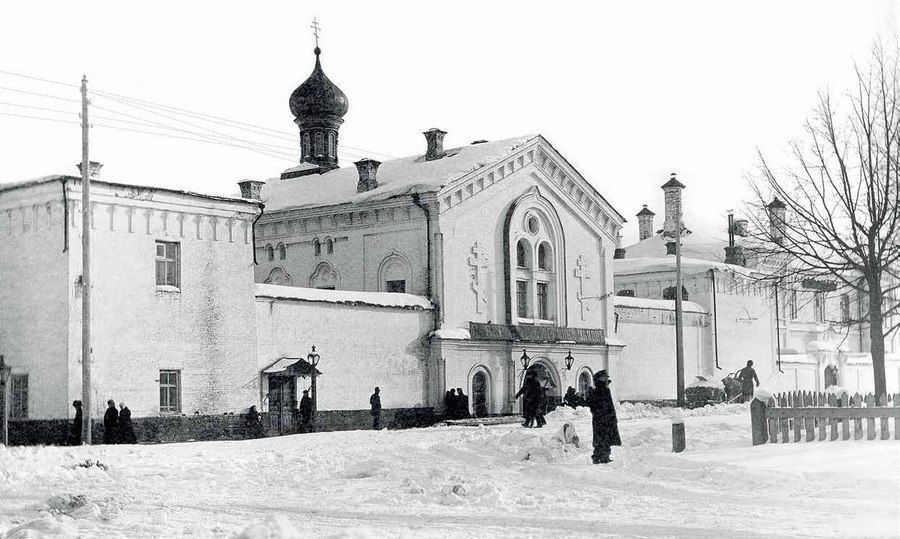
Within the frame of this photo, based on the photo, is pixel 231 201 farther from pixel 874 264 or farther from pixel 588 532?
pixel 588 532

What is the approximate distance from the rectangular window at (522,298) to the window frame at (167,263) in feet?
45.1

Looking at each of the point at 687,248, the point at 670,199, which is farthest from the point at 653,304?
the point at 670,199

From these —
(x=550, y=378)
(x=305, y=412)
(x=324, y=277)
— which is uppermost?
(x=324, y=277)

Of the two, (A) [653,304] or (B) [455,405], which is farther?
(A) [653,304]

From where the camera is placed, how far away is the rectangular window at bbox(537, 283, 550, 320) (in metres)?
40.2

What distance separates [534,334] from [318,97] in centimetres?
1352

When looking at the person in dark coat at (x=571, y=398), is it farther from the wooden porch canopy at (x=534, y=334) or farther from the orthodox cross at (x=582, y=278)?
the orthodox cross at (x=582, y=278)

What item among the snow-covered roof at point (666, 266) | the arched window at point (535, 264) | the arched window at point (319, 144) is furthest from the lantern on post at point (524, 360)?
the snow-covered roof at point (666, 266)

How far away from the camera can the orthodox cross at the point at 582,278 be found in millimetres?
41406

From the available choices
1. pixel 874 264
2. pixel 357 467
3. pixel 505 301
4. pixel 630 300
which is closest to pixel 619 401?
pixel 630 300

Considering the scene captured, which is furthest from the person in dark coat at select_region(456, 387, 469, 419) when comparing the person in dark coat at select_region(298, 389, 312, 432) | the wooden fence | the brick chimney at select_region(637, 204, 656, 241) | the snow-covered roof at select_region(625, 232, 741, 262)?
the brick chimney at select_region(637, 204, 656, 241)

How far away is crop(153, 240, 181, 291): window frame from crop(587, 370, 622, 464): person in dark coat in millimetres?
13989

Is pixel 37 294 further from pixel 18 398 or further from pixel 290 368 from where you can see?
pixel 290 368

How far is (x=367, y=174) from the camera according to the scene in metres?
38.6
